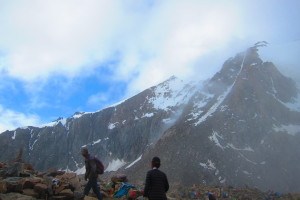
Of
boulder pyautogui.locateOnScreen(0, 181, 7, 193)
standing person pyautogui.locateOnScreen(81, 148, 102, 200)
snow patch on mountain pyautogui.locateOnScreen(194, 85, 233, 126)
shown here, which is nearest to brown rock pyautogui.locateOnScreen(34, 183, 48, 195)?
boulder pyautogui.locateOnScreen(0, 181, 7, 193)

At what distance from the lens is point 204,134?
98312 millimetres

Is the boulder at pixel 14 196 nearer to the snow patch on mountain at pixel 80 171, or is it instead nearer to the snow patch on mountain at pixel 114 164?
the snow patch on mountain at pixel 114 164

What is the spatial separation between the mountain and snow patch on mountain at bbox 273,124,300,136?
29 centimetres

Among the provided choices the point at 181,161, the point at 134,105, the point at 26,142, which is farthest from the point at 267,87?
the point at 26,142

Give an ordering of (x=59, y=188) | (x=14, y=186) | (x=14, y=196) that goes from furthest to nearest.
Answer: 1. (x=59, y=188)
2. (x=14, y=186)
3. (x=14, y=196)

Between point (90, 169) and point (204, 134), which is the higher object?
point (204, 134)

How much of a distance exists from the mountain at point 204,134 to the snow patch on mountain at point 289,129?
287mm

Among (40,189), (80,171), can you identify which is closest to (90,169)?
(40,189)

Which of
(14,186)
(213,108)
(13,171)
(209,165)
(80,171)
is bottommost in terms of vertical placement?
(14,186)

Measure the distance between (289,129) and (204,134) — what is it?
26.9m

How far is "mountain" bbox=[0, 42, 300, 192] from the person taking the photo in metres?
81.5

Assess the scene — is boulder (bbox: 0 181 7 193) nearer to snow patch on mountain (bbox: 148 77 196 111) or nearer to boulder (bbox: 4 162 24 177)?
boulder (bbox: 4 162 24 177)

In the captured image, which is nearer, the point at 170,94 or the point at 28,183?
the point at 28,183

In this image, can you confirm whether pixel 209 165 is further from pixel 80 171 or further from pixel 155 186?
pixel 80 171
